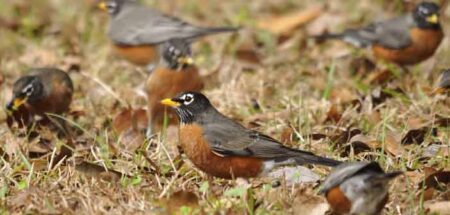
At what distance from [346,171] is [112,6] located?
5.31m

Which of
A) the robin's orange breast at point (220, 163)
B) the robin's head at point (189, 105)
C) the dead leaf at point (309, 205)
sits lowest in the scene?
the robin's orange breast at point (220, 163)

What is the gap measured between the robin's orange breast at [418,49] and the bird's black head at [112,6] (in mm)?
2816

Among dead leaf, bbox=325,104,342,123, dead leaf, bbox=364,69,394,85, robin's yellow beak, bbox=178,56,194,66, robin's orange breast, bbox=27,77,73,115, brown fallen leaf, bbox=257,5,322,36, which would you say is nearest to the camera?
dead leaf, bbox=325,104,342,123

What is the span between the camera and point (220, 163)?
195 inches

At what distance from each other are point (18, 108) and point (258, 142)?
209 centimetres

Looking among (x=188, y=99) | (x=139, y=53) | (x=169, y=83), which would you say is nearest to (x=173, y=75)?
(x=169, y=83)

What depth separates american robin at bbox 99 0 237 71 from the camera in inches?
325

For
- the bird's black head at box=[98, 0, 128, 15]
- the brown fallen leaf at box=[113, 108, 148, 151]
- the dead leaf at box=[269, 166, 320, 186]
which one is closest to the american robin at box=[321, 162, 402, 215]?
the dead leaf at box=[269, 166, 320, 186]

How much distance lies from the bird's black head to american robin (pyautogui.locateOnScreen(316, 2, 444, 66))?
2232 millimetres

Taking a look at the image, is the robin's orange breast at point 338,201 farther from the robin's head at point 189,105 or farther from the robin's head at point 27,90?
the robin's head at point 27,90

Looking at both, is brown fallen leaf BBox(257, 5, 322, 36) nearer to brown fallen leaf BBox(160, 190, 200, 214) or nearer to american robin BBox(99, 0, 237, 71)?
american robin BBox(99, 0, 237, 71)

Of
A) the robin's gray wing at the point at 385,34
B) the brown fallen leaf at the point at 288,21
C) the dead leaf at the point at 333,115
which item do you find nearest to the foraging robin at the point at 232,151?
the dead leaf at the point at 333,115

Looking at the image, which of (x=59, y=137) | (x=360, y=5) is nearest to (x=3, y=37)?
(x=59, y=137)

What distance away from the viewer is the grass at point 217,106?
15.1ft
